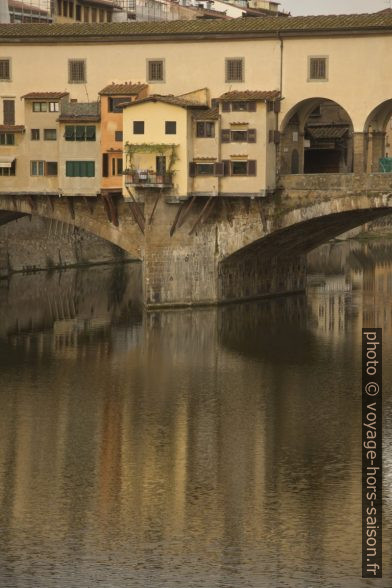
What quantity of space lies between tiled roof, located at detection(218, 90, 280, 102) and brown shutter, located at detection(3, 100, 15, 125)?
8.45 m

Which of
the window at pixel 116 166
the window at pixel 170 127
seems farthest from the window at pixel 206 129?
the window at pixel 116 166

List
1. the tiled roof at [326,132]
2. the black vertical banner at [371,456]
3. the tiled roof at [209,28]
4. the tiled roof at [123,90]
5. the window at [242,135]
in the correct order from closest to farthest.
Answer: the black vertical banner at [371,456]
the tiled roof at [209,28]
the window at [242,135]
the tiled roof at [123,90]
the tiled roof at [326,132]

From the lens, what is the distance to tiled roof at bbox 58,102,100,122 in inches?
2297

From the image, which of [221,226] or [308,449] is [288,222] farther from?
[308,449]

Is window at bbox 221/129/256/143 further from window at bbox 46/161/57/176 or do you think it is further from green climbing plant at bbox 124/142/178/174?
window at bbox 46/161/57/176

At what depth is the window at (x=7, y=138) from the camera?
197 feet

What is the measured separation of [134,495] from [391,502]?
521cm

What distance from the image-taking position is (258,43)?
5675 centimetres

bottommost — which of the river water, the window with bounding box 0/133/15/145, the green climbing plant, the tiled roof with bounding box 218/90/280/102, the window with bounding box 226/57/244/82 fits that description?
the river water

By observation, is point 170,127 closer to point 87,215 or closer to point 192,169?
point 192,169

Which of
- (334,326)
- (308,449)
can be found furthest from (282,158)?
(308,449)

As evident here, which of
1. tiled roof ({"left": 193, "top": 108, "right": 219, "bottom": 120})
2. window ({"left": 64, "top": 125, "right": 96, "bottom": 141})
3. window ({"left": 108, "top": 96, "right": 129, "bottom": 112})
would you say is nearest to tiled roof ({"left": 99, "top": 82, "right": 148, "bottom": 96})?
window ({"left": 108, "top": 96, "right": 129, "bottom": 112})

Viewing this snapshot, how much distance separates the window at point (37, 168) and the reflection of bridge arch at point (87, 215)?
1121 mm

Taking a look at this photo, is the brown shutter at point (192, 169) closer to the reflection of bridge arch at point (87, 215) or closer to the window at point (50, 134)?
the reflection of bridge arch at point (87, 215)
